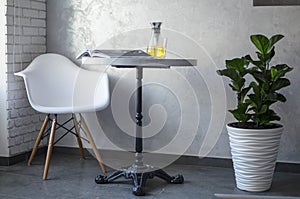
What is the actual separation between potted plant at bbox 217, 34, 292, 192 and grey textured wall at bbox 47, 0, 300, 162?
20.4 inches

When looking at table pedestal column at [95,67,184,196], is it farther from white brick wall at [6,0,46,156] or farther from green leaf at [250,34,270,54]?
white brick wall at [6,0,46,156]

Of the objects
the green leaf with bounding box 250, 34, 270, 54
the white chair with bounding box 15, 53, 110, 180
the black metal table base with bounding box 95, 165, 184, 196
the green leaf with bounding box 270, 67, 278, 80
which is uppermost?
the green leaf with bounding box 250, 34, 270, 54

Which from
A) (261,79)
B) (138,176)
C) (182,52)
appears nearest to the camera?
(261,79)

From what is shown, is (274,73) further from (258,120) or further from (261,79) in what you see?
(258,120)

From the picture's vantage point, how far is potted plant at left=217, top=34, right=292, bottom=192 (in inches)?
118

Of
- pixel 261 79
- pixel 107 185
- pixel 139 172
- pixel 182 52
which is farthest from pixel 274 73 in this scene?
pixel 107 185

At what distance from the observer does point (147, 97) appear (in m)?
3.86

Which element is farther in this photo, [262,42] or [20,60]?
[20,60]

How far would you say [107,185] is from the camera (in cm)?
322

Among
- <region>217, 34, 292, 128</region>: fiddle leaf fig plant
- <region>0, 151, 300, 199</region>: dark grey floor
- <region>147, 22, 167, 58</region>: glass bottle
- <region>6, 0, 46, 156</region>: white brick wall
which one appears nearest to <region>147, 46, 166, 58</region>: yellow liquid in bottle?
<region>147, 22, 167, 58</region>: glass bottle

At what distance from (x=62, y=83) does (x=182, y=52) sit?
0.95 meters

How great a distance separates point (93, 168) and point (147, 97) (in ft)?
2.27

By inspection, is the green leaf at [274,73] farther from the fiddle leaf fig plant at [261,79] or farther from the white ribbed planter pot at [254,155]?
the white ribbed planter pot at [254,155]

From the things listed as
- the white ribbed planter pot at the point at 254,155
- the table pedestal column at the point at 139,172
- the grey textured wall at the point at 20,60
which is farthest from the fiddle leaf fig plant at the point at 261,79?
the grey textured wall at the point at 20,60
